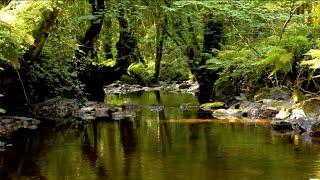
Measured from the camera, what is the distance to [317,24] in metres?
17.8

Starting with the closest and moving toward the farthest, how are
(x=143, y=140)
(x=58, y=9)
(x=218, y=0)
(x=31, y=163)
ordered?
(x=31, y=163) → (x=143, y=140) → (x=58, y=9) → (x=218, y=0)

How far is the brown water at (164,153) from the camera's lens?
8195mm

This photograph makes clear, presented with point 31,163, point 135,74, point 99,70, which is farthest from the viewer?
point 135,74

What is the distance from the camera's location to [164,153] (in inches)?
391

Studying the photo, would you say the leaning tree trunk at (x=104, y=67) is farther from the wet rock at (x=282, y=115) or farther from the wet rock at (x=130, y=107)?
the wet rock at (x=282, y=115)

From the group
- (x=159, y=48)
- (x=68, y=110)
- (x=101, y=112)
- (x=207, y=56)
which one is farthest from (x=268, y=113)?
(x=159, y=48)

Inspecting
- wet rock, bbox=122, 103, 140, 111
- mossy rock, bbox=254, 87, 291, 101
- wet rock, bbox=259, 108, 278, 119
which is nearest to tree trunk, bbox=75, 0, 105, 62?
wet rock, bbox=122, 103, 140, 111

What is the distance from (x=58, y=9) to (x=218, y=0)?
720 cm

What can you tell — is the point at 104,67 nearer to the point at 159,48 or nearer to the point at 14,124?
the point at 14,124

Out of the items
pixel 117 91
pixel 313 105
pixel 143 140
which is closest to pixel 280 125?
pixel 313 105

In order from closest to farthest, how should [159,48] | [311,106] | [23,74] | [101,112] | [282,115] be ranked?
[311,106] → [282,115] → [23,74] → [101,112] → [159,48]

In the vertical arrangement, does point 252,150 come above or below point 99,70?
below

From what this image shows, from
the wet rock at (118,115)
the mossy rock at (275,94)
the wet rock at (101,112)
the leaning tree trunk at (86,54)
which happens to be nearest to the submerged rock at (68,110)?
the wet rock at (101,112)

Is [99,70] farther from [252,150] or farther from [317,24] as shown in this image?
[252,150]
